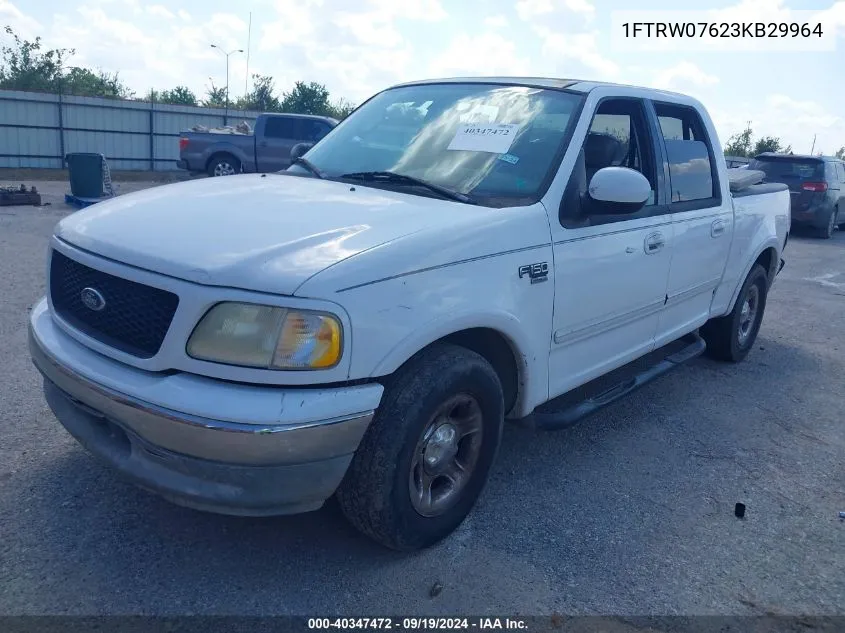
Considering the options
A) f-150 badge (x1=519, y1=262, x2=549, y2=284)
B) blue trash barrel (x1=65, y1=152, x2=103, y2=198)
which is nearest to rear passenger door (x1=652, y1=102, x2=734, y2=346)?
f-150 badge (x1=519, y1=262, x2=549, y2=284)

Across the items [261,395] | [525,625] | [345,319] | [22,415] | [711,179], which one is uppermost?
[711,179]

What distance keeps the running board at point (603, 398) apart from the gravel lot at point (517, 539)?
0.31m

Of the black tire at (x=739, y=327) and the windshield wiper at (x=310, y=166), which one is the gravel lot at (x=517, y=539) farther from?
the windshield wiper at (x=310, y=166)

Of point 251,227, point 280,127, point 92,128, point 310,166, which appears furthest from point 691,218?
point 92,128

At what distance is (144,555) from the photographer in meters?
2.88

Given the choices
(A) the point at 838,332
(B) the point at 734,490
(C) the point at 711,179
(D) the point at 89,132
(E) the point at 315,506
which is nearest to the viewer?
(E) the point at 315,506

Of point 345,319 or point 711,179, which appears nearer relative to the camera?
point 345,319

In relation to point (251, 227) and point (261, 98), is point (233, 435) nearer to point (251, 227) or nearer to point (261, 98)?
point (251, 227)

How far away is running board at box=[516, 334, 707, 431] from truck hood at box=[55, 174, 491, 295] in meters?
1.09

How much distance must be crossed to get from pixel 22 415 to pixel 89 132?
22220mm

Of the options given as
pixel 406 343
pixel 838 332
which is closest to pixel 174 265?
pixel 406 343

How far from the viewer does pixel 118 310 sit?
2.69 m

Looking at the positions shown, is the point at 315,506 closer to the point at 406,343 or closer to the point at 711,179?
the point at 406,343

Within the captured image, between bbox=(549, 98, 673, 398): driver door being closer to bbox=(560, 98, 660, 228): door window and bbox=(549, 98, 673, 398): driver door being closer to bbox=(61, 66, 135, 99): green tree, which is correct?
bbox=(560, 98, 660, 228): door window
